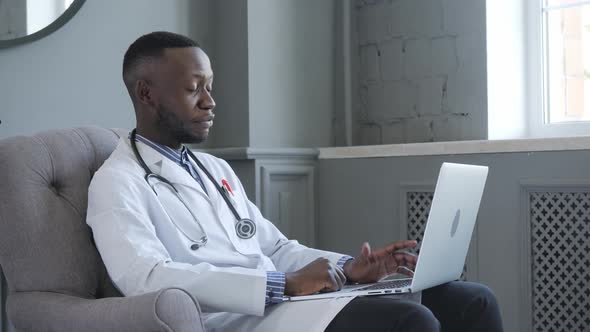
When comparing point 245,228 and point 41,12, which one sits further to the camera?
point 41,12

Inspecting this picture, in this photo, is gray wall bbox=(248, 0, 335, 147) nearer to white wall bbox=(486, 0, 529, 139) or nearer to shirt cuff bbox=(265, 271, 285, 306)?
white wall bbox=(486, 0, 529, 139)

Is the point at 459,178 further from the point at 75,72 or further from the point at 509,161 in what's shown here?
the point at 75,72

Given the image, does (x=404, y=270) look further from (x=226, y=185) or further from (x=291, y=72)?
(x=291, y=72)

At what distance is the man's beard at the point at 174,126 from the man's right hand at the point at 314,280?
0.41 m

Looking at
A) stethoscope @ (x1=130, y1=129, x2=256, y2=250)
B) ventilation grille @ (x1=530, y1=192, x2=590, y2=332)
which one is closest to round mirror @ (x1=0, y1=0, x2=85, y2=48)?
stethoscope @ (x1=130, y1=129, x2=256, y2=250)

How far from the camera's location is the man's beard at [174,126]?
1697mm

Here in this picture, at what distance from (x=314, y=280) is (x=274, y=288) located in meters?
0.09

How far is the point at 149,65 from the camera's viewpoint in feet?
5.60

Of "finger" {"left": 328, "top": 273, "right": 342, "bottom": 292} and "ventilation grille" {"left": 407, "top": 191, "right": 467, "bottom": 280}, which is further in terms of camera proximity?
"ventilation grille" {"left": 407, "top": 191, "right": 467, "bottom": 280}

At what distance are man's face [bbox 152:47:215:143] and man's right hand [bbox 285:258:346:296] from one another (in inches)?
16.8

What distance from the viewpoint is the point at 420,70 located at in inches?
106

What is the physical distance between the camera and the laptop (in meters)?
1.39

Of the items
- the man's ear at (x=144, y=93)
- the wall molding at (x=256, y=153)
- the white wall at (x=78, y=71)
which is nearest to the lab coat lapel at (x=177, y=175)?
the man's ear at (x=144, y=93)

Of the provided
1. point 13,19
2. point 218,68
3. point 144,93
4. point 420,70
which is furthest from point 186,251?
point 420,70
